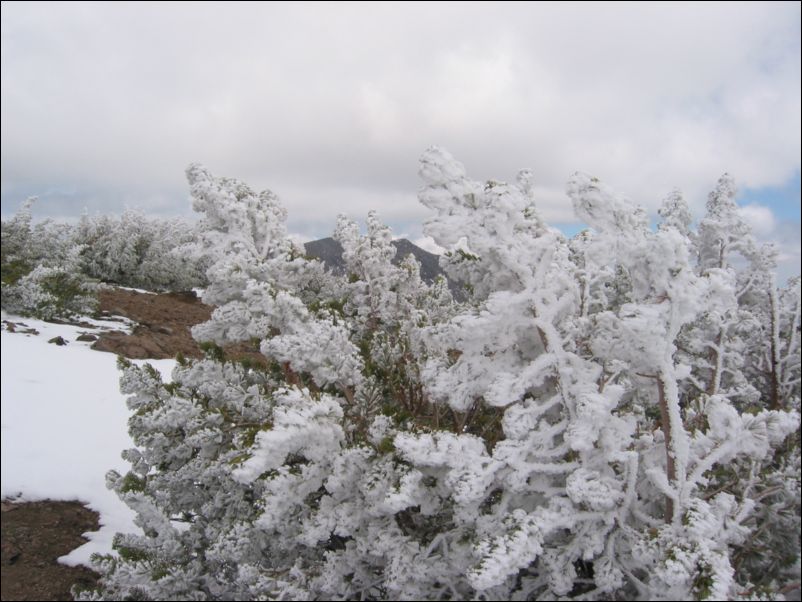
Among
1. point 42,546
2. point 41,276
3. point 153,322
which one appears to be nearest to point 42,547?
point 42,546

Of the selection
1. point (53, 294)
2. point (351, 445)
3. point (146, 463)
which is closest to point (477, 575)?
point (351, 445)

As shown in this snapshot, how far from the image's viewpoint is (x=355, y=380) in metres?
3.63

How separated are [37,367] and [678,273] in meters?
7.64

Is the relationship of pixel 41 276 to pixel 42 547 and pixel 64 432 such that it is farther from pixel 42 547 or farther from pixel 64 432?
pixel 42 547

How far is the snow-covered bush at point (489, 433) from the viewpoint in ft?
8.63

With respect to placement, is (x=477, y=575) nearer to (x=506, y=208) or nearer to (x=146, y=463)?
(x=506, y=208)

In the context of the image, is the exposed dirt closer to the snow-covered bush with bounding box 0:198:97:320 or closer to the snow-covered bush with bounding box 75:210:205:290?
the snow-covered bush with bounding box 0:198:97:320

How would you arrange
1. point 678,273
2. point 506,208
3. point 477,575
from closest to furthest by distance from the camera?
point 477,575, point 678,273, point 506,208

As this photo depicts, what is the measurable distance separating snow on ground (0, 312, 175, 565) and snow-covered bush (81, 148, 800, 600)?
1707mm

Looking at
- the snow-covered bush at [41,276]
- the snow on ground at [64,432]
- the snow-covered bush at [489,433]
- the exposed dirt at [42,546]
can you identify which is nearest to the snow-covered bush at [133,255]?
the snow-covered bush at [41,276]

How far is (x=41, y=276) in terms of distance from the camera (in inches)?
393

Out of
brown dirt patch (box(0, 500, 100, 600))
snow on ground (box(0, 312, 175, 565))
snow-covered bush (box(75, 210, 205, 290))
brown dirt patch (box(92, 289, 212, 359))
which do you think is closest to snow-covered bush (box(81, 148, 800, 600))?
brown dirt patch (box(0, 500, 100, 600))

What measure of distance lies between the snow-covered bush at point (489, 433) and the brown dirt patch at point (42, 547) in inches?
22.6

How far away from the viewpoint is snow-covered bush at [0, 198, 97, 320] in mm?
9375
